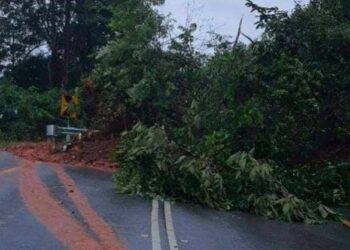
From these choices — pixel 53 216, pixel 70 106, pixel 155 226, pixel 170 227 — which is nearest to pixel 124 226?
pixel 155 226

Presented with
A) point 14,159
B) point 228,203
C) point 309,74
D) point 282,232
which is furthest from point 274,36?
point 14,159

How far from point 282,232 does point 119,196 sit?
335cm

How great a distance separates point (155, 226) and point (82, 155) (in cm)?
1024

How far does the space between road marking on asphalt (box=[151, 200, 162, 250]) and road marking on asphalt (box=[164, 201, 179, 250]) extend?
0.14 meters

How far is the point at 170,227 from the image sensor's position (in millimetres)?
9000

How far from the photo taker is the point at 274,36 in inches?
597

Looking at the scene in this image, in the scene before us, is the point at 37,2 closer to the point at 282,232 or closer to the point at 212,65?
the point at 212,65

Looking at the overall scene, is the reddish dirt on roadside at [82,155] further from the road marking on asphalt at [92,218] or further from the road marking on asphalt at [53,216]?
the road marking on asphalt at [53,216]

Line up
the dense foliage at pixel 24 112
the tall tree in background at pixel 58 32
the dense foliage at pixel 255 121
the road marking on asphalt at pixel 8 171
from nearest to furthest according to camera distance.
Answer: the dense foliage at pixel 255 121, the road marking on asphalt at pixel 8 171, the dense foliage at pixel 24 112, the tall tree in background at pixel 58 32

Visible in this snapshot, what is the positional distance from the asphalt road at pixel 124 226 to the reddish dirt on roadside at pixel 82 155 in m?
5.28

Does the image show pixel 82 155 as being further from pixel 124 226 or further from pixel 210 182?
pixel 124 226

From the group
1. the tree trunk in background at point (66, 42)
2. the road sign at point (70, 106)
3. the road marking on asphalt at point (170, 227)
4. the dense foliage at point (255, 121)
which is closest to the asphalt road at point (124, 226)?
the road marking on asphalt at point (170, 227)

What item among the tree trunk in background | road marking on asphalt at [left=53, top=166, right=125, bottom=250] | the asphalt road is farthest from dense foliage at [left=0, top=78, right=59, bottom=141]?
the asphalt road

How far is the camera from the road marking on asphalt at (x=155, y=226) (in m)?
7.77
